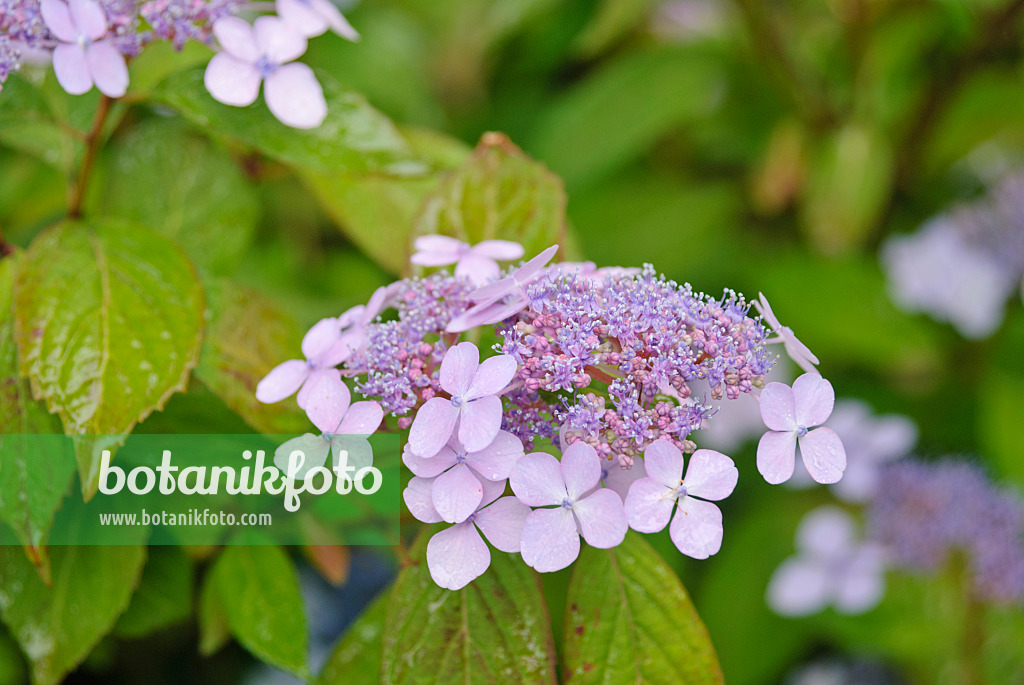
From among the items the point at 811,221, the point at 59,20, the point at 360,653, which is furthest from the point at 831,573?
the point at 59,20

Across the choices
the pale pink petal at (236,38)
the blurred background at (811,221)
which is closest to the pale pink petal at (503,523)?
the pale pink petal at (236,38)

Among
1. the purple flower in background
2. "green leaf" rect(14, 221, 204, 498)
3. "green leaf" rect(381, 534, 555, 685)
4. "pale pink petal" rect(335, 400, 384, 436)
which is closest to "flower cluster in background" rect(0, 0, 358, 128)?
"green leaf" rect(14, 221, 204, 498)

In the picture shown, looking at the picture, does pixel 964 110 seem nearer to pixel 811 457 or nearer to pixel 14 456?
pixel 811 457

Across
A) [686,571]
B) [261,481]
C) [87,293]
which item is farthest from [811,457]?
[686,571]

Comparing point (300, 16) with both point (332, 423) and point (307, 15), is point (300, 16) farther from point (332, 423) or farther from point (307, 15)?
point (332, 423)

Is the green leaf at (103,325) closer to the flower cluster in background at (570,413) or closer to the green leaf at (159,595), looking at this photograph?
the flower cluster in background at (570,413)

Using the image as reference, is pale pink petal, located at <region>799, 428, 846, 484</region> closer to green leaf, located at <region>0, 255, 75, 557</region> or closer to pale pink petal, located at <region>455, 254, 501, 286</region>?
pale pink petal, located at <region>455, 254, 501, 286</region>
